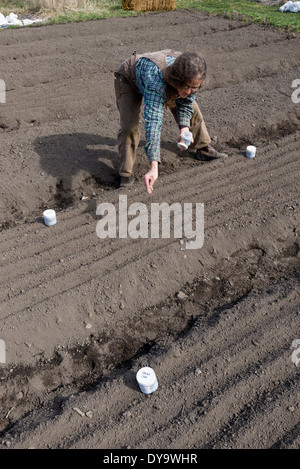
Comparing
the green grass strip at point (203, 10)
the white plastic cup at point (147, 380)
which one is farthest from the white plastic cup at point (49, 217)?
the green grass strip at point (203, 10)

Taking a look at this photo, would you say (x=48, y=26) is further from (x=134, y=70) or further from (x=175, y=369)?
(x=175, y=369)

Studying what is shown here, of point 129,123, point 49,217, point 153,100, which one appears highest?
point 153,100

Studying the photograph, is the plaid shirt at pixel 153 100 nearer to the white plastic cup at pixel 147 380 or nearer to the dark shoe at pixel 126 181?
the dark shoe at pixel 126 181

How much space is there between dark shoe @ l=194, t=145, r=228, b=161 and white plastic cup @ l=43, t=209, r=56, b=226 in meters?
2.09

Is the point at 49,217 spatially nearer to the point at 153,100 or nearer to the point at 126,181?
the point at 126,181

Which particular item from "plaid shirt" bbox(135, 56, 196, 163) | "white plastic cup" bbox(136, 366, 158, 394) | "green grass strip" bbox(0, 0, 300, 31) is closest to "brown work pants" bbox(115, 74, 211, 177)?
"plaid shirt" bbox(135, 56, 196, 163)

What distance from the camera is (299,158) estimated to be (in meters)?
5.34

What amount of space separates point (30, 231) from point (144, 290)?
1.40 metres

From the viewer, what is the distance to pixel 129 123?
14.4 ft

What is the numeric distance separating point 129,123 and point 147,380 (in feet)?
8.66

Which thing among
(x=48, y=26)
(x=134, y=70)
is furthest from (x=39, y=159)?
(x=48, y=26)

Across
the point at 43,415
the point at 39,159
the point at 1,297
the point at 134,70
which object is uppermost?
the point at 134,70

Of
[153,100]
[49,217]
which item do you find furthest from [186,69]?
[49,217]

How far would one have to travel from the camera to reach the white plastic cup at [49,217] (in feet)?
13.9
